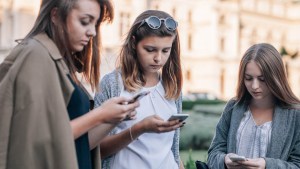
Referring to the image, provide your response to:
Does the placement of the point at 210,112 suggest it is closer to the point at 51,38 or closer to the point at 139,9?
the point at 51,38

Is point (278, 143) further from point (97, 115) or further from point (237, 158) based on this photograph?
point (97, 115)

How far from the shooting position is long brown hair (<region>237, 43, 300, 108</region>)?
295 cm

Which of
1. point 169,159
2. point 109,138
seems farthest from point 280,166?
point 109,138

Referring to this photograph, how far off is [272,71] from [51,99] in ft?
3.94

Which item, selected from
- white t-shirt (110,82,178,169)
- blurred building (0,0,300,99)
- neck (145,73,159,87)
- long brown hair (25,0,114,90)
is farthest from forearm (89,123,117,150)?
blurred building (0,0,300,99)

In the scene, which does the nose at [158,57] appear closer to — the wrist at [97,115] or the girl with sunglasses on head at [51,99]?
the girl with sunglasses on head at [51,99]

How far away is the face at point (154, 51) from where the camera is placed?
286 centimetres

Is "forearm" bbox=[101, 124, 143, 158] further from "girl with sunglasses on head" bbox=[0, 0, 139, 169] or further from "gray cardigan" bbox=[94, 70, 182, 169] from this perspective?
"girl with sunglasses on head" bbox=[0, 0, 139, 169]

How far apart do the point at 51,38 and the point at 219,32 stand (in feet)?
139

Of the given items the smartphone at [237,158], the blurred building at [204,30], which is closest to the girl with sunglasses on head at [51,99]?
the smartphone at [237,158]

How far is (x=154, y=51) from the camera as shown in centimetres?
288

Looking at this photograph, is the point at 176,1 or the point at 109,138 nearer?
the point at 109,138

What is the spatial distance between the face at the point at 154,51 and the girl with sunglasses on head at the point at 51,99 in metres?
0.48

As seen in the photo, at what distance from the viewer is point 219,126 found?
125 inches
